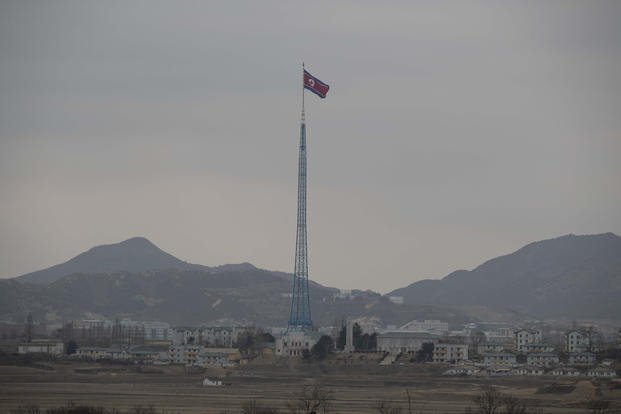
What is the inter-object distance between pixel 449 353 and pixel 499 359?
4992 millimetres

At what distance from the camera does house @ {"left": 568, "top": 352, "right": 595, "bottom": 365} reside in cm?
13202

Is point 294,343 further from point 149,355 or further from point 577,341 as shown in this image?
point 577,341

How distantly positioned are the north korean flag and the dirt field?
22.9 m

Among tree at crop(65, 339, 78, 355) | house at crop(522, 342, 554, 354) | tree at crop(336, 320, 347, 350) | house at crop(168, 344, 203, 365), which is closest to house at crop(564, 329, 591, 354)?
house at crop(522, 342, 554, 354)

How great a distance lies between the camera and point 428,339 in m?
156

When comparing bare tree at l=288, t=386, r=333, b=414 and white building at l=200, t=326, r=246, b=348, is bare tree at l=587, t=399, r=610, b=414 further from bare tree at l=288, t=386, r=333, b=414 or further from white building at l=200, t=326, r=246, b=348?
white building at l=200, t=326, r=246, b=348

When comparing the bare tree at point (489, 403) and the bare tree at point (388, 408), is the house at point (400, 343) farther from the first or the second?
the bare tree at point (388, 408)

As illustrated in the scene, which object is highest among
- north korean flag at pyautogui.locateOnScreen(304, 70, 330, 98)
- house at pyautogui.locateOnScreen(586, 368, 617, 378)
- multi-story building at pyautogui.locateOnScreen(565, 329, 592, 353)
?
north korean flag at pyautogui.locateOnScreen(304, 70, 330, 98)

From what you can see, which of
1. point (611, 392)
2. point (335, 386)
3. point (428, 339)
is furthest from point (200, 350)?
point (611, 392)

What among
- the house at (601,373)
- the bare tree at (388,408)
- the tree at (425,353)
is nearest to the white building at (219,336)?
the tree at (425,353)

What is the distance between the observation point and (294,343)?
14362cm

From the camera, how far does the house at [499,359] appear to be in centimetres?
13438

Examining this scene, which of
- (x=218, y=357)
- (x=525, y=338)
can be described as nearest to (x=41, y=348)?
(x=218, y=357)

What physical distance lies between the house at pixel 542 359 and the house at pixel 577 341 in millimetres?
12793
